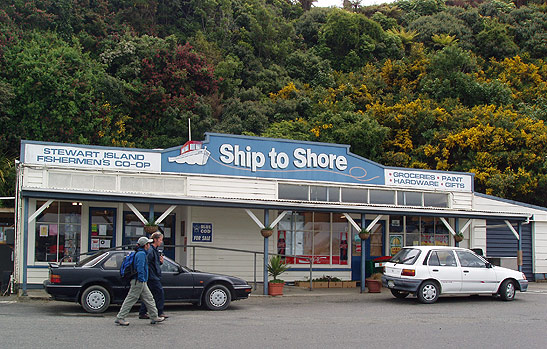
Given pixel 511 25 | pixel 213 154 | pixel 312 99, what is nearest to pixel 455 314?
pixel 213 154

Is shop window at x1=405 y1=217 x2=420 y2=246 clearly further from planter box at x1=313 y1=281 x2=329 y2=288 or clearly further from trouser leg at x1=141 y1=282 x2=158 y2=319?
trouser leg at x1=141 y1=282 x2=158 y2=319

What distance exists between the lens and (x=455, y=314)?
13273 mm

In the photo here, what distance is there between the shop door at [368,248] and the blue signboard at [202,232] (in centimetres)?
522

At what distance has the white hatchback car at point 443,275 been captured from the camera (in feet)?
48.9

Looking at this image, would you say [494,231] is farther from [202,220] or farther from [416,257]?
[202,220]

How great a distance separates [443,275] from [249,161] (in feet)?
21.4

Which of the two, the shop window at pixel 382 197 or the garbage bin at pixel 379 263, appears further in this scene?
the garbage bin at pixel 379 263

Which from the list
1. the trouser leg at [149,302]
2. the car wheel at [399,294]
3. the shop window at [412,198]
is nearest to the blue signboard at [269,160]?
the shop window at [412,198]

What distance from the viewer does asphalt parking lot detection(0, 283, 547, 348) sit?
30.6ft

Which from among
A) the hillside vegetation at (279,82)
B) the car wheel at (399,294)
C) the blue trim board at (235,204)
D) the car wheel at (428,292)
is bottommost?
the car wheel at (399,294)

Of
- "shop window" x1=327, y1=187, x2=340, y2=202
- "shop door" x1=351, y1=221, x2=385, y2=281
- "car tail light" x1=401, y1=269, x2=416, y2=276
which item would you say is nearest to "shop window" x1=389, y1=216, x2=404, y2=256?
"shop door" x1=351, y1=221, x2=385, y2=281

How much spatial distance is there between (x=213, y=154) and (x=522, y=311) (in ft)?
30.5

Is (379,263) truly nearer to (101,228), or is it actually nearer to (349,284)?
(349,284)

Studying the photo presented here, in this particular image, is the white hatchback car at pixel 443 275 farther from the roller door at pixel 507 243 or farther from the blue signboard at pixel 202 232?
the roller door at pixel 507 243
